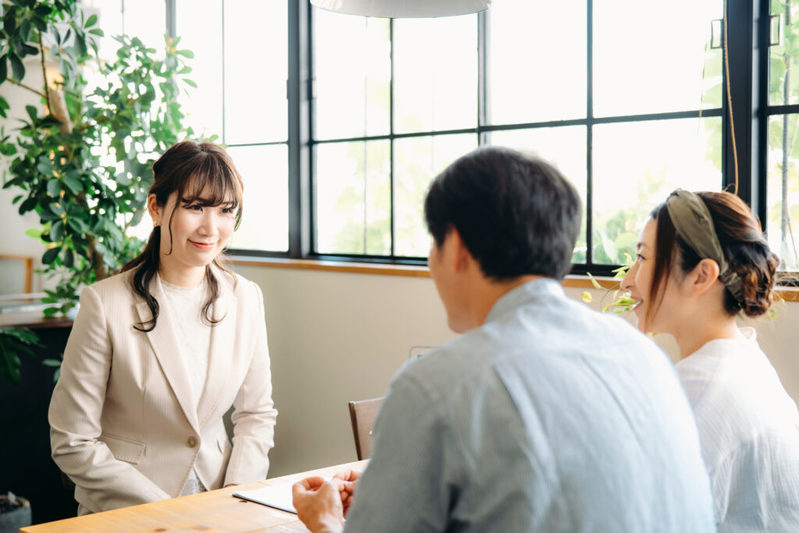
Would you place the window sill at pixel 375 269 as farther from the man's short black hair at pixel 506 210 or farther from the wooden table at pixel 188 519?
the man's short black hair at pixel 506 210

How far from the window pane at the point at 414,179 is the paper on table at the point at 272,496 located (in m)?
1.69

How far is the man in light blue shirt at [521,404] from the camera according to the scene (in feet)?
2.85

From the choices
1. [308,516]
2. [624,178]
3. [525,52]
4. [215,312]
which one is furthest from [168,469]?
[525,52]

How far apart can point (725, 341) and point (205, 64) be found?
11.7ft

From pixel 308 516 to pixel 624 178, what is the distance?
1855 mm

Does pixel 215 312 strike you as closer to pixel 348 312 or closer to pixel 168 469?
pixel 168 469

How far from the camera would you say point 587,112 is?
116 inches

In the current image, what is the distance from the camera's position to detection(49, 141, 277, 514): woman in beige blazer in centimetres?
207

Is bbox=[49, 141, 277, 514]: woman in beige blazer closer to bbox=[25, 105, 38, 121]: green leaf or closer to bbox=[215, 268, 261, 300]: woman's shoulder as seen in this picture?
bbox=[215, 268, 261, 300]: woman's shoulder

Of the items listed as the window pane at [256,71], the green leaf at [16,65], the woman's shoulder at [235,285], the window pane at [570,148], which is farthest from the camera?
the window pane at [256,71]

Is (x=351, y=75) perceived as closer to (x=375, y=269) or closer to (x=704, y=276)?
(x=375, y=269)

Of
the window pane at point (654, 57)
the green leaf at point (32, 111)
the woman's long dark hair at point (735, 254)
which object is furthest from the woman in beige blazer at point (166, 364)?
the green leaf at point (32, 111)

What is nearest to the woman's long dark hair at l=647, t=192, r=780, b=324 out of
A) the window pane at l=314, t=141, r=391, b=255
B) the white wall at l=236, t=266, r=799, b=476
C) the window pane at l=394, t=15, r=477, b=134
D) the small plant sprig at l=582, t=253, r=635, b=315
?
the small plant sprig at l=582, t=253, r=635, b=315

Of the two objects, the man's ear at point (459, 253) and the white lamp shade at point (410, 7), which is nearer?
the man's ear at point (459, 253)
